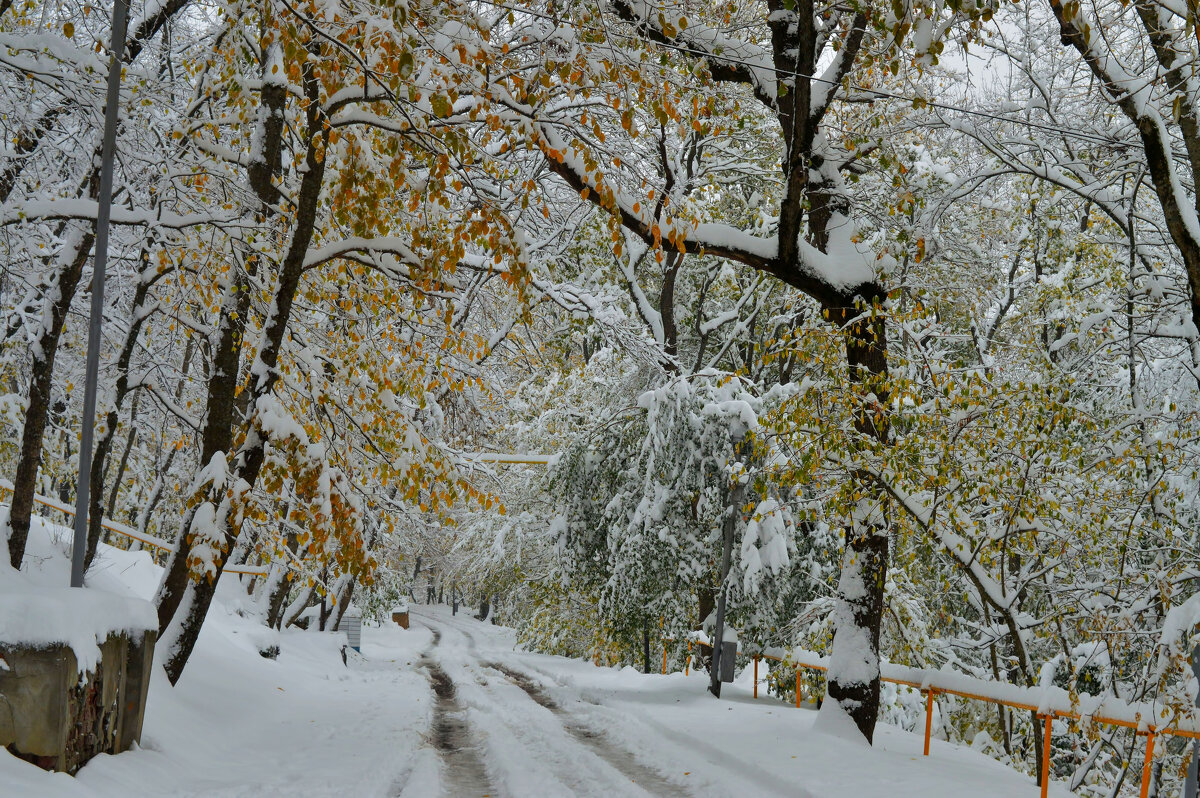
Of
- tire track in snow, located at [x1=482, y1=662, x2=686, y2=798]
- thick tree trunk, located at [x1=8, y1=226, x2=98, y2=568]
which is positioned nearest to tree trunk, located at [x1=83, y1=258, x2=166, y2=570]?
thick tree trunk, located at [x1=8, y1=226, x2=98, y2=568]

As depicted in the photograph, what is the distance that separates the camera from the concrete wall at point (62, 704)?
598 cm

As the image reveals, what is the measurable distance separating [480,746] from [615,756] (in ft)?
5.19

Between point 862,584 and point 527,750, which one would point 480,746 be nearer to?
point 527,750

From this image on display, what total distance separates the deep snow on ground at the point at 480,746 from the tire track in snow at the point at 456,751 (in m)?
0.03

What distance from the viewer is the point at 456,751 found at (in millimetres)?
9648

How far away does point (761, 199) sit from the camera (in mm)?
20234

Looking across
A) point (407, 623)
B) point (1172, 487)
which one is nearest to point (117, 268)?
point (1172, 487)

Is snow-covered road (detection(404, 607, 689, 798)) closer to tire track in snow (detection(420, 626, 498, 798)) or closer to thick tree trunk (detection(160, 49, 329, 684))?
tire track in snow (detection(420, 626, 498, 798))

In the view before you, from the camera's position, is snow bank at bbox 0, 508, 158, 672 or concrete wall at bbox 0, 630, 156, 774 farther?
snow bank at bbox 0, 508, 158, 672

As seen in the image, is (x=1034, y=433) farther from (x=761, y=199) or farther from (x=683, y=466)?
(x=761, y=199)

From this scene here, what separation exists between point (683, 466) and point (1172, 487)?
21.9ft

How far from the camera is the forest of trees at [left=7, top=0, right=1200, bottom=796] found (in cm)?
744

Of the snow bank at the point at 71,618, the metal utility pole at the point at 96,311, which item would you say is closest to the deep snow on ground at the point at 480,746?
the snow bank at the point at 71,618

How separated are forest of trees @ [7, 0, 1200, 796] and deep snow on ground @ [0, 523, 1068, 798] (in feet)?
3.39
